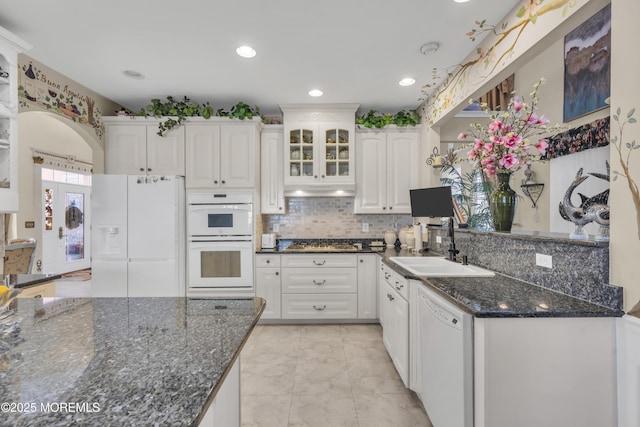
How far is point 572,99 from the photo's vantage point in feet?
9.34

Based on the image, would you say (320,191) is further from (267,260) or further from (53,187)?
(53,187)

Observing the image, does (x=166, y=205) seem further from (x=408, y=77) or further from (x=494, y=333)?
(x=494, y=333)

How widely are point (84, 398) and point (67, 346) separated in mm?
363

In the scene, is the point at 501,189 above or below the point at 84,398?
above

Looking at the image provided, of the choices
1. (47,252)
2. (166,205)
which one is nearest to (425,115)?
(166,205)

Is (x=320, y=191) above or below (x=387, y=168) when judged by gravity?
below

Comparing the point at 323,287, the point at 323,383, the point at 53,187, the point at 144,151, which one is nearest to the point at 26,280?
the point at 144,151

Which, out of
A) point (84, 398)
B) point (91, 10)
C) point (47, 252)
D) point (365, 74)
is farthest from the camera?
point (47, 252)

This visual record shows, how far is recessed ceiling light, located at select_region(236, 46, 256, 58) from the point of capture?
2314 mm

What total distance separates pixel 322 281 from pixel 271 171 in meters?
1.44

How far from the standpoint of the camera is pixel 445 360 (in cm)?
144

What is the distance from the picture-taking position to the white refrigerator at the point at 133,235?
3.10 m

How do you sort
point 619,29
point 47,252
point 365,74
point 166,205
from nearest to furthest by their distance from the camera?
1. point 619,29
2. point 365,74
3. point 166,205
4. point 47,252

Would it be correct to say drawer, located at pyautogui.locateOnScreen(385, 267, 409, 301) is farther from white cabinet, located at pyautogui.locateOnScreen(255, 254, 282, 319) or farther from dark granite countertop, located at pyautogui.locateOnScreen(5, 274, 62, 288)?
dark granite countertop, located at pyautogui.locateOnScreen(5, 274, 62, 288)
